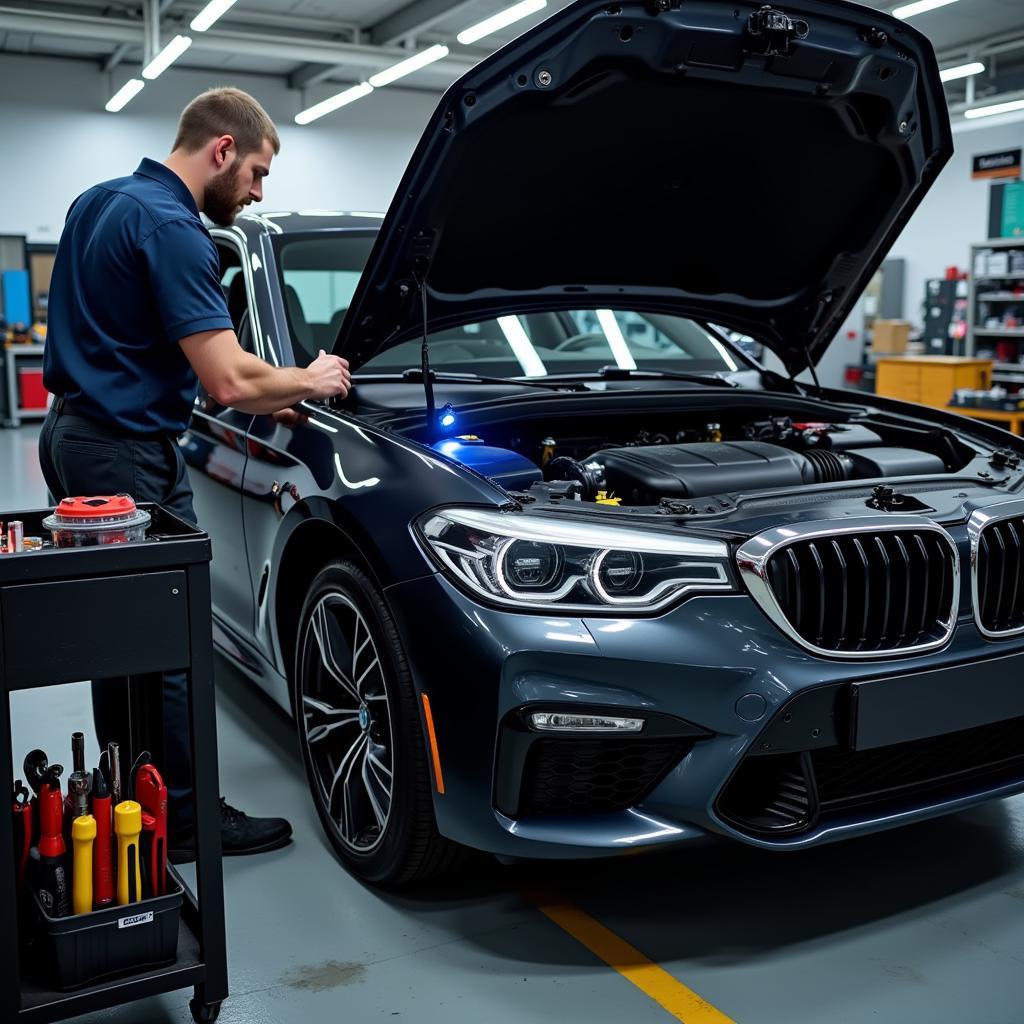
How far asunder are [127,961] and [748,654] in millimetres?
1124

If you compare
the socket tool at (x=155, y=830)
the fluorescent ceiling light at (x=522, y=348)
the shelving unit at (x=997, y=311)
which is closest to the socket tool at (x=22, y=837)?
the socket tool at (x=155, y=830)

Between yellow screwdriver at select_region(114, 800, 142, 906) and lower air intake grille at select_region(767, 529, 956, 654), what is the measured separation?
3.70ft

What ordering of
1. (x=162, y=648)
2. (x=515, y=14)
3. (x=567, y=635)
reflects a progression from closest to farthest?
(x=162, y=648), (x=567, y=635), (x=515, y=14)

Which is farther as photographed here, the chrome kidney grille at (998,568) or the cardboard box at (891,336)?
the cardboard box at (891,336)

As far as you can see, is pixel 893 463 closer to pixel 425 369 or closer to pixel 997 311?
pixel 425 369

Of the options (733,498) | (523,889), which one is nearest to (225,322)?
(733,498)

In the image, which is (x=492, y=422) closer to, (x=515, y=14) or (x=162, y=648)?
(x=162, y=648)

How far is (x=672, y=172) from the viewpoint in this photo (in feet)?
9.38

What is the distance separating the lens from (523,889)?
7.66ft

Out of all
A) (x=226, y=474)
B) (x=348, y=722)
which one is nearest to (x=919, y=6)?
(x=226, y=474)

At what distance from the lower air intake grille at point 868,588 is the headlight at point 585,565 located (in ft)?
0.45

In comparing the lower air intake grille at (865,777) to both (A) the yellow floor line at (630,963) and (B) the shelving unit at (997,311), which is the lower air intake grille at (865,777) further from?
(B) the shelving unit at (997,311)

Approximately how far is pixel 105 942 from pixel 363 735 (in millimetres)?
698

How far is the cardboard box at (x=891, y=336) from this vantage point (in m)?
14.1
